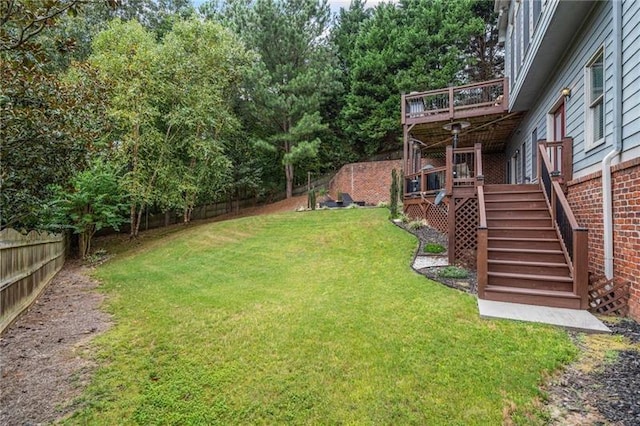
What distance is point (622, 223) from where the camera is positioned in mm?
4270

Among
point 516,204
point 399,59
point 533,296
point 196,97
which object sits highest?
point 399,59

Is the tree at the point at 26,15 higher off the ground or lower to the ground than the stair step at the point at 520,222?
higher

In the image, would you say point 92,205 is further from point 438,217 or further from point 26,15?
point 438,217

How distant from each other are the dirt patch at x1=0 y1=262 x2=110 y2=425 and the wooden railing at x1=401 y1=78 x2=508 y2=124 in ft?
35.3

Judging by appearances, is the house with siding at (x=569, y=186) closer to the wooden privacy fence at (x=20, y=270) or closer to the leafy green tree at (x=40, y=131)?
the leafy green tree at (x=40, y=131)

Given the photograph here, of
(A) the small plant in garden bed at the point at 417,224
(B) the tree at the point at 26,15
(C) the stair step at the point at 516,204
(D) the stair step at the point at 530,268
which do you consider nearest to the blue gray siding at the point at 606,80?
(C) the stair step at the point at 516,204

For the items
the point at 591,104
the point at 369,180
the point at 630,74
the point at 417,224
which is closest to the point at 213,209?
the point at 369,180

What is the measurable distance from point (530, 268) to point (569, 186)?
2030 mm

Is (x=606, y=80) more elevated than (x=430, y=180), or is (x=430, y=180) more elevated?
(x=606, y=80)

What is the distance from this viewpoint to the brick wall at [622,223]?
3961 mm

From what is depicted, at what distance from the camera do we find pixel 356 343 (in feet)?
11.8

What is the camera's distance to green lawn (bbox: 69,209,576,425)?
261cm

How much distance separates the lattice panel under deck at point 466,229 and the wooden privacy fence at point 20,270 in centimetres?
725

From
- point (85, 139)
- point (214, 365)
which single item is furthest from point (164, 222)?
point (214, 365)
